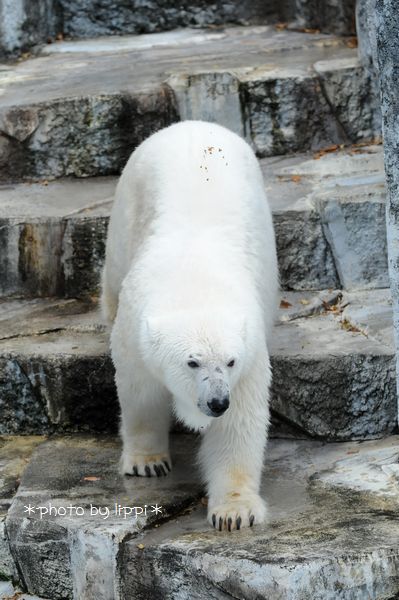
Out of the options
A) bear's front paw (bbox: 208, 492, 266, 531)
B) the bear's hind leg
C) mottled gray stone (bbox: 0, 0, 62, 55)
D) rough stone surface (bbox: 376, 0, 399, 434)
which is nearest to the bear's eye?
the bear's hind leg

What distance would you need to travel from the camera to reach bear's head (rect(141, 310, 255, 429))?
11.7 ft

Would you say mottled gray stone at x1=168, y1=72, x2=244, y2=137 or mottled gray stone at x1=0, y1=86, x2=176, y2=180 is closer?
mottled gray stone at x1=0, y1=86, x2=176, y2=180

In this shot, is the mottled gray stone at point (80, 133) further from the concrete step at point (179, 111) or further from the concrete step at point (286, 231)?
the concrete step at point (286, 231)

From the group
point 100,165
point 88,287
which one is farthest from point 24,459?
point 100,165

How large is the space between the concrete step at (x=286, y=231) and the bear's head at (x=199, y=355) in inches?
62.5

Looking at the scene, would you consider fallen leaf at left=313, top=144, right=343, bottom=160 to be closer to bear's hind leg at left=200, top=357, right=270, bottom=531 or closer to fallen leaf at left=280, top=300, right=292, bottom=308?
fallen leaf at left=280, top=300, right=292, bottom=308

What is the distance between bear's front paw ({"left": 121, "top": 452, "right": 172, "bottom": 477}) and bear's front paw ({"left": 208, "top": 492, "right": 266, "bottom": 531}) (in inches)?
15.7

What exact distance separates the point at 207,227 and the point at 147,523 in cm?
101

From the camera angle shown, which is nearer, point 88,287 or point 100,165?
point 88,287

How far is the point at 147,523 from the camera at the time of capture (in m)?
3.89

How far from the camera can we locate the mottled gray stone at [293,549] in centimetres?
349

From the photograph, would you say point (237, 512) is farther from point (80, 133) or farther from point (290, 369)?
point (80, 133)

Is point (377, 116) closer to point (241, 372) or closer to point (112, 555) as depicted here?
point (241, 372)

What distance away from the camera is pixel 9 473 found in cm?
439
